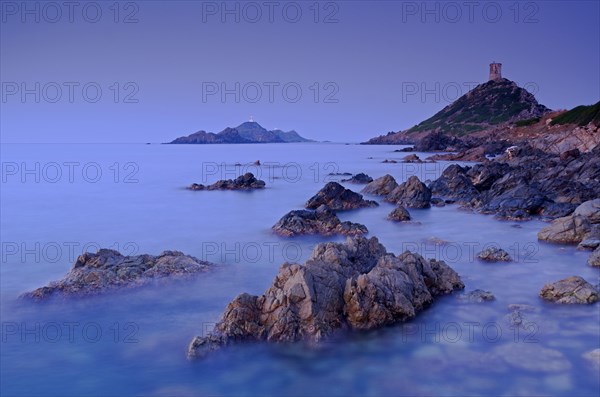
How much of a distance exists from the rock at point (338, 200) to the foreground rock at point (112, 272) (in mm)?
13726

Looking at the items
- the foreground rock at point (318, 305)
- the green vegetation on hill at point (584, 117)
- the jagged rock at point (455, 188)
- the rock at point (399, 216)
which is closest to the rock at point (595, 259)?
the foreground rock at point (318, 305)

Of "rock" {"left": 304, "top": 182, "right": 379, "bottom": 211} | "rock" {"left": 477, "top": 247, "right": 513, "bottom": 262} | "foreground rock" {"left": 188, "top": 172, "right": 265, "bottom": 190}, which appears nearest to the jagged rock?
"rock" {"left": 304, "top": 182, "right": 379, "bottom": 211}

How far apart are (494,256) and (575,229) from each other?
4097mm

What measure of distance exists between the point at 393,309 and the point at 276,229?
39.2 feet

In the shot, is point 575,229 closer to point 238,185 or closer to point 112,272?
point 112,272

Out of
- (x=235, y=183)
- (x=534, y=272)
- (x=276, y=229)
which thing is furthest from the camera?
(x=235, y=183)

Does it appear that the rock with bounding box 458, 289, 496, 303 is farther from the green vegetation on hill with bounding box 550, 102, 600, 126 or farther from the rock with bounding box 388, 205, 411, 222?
the green vegetation on hill with bounding box 550, 102, 600, 126

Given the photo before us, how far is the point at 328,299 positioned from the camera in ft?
36.7

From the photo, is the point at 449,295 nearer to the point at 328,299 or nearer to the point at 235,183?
the point at 328,299

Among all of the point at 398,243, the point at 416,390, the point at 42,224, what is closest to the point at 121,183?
the point at 42,224

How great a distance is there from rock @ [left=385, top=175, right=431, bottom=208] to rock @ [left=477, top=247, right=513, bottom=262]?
11.7m

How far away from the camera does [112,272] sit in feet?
48.5

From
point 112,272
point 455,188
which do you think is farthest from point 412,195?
point 112,272

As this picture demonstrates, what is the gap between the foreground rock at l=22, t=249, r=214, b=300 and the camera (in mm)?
13961
